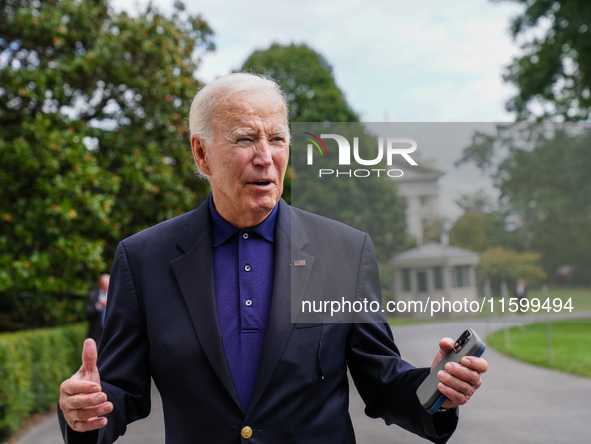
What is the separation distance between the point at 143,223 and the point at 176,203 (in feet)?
2.36

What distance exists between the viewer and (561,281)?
6.80 ft

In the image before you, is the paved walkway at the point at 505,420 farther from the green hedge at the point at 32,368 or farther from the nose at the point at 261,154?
the nose at the point at 261,154

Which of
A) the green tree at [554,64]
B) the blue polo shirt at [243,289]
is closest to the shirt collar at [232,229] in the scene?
the blue polo shirt at [243,289]

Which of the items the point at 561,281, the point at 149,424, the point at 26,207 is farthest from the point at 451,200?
the point at 26,207

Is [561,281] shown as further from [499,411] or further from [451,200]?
[499,411]

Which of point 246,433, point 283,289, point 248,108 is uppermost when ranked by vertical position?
point 248,108

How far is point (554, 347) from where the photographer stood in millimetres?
15125

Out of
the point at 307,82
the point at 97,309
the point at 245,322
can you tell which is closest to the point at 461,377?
the point at 245,322

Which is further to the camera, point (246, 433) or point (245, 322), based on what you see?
point (245, 322)

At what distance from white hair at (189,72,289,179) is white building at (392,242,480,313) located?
65cm

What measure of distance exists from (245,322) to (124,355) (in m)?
0.41

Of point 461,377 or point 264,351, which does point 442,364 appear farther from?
point 264,351

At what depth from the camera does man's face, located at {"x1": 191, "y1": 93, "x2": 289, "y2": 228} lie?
75.6 inches

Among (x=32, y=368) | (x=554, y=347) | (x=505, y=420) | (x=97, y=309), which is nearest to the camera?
(x=505, y=420)
